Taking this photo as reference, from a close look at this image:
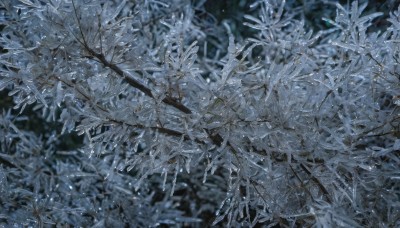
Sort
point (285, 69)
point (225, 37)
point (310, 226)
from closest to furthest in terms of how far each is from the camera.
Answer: point (285, 69) → point (310, 226) → point (225, 37)

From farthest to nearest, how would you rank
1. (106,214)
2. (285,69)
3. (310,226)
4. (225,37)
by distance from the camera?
(225,37) < (106,214) < (310,226) < (285,69)

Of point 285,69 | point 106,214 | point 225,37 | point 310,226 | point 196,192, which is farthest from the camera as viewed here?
point 225,37

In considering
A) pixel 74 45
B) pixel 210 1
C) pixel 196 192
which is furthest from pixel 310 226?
pixel 210 1

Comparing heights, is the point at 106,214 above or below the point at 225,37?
below

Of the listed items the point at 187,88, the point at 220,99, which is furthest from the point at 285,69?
the point at 187,88

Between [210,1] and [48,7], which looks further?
[210,1]

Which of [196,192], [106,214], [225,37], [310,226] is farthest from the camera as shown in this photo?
[225,37]

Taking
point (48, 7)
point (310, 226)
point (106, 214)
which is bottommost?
point (106, 214)

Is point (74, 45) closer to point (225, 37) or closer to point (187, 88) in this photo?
point (187, 88)

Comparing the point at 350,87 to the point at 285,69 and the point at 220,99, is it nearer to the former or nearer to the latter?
the point at 285,69
